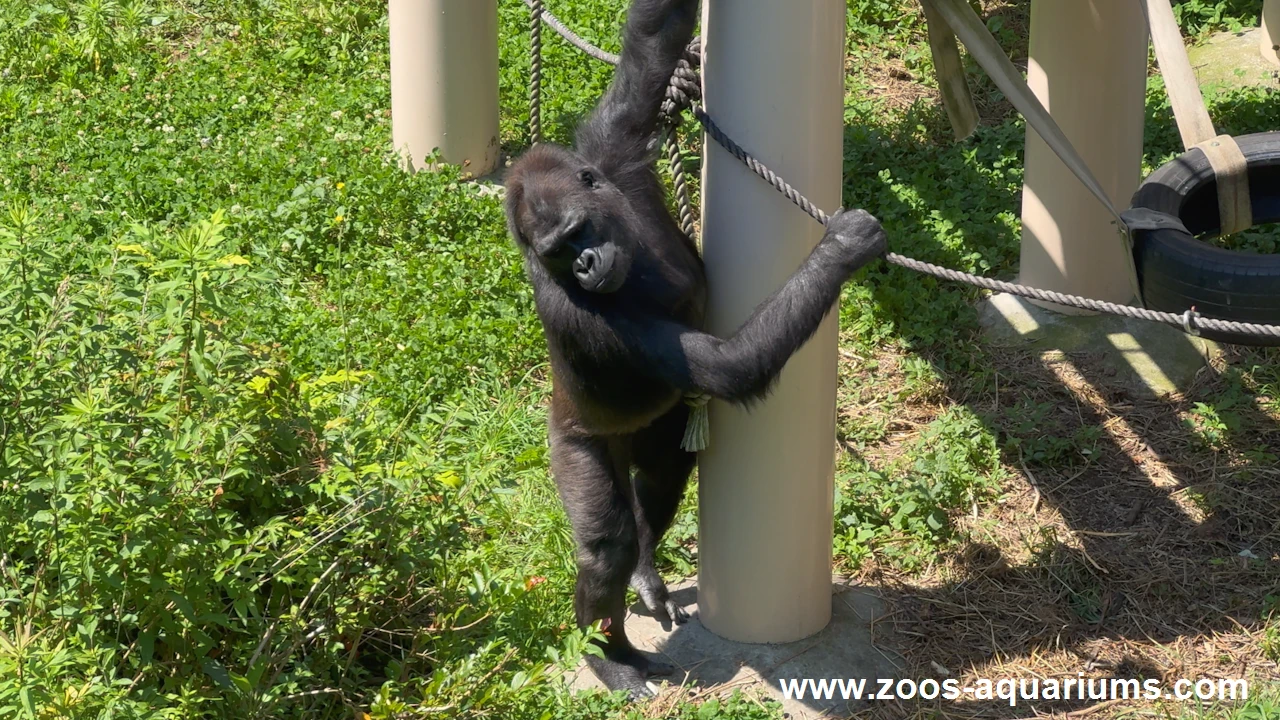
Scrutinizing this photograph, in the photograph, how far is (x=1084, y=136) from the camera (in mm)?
5566

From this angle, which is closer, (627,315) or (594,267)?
(594,267)

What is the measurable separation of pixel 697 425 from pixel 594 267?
645mm

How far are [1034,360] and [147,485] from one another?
3768mm

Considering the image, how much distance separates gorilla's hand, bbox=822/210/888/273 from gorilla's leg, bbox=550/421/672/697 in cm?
105

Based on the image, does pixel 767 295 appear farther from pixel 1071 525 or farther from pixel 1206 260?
pixel 1071 525

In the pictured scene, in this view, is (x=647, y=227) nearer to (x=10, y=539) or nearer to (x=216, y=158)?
(x=10, y=539)

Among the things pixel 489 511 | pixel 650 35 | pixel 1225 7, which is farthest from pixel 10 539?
pixel 1225 7

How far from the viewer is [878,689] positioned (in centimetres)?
404

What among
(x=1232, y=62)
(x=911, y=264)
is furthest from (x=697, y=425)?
(x=1232, y=62)

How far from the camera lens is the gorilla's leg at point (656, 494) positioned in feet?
14.0

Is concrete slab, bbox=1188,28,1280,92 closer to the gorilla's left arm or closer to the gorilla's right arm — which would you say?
the gorilla's left arm

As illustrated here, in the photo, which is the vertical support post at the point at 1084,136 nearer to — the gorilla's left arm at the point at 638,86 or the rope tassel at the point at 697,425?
the gorilla's left arm at the point at 638,86

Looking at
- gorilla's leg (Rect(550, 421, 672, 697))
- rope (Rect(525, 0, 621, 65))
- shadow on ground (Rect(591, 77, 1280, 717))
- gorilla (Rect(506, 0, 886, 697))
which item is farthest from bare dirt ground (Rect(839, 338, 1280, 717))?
rope (Rect(525, 0, 621, 65))

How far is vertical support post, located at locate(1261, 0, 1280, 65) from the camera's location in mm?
6488
